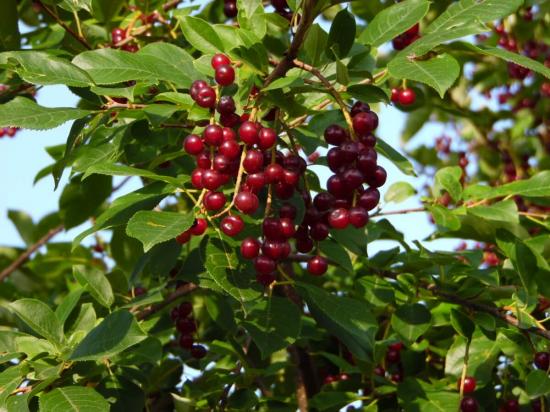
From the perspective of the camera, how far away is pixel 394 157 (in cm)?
186

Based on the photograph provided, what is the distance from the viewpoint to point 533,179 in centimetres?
209

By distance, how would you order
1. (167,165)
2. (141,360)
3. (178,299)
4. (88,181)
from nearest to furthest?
(141,360) → (167,165) → (178,299) → (88,181)

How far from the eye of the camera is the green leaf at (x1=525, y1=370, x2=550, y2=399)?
5.22 ft

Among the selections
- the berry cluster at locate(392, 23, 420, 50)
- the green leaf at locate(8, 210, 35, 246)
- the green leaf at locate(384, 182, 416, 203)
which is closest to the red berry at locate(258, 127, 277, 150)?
the berry cluster at locate(392, 23, 420, 50)

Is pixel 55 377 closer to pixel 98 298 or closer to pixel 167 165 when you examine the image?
pixel 98 298

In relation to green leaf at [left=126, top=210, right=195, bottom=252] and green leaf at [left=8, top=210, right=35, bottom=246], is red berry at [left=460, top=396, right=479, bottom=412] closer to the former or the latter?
green leaf at [left=126, top=210, right=195, bottom=252]

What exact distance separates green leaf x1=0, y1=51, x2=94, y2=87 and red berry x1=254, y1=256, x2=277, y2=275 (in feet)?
1.36

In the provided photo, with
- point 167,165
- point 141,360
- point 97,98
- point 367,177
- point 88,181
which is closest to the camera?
point 367,177

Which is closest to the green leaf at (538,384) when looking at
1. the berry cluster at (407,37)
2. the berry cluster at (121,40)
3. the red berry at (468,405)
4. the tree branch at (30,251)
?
the red berry at (468,405)

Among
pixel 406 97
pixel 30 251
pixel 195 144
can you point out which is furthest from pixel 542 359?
pixel 30 251

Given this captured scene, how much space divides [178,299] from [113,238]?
0.43 metres

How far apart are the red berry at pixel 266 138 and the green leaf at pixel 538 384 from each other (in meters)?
0.72

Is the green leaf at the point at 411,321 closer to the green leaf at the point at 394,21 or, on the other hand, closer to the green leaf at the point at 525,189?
the green leaf at the point at 525,189

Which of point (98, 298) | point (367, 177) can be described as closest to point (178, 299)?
point (98, 298)
